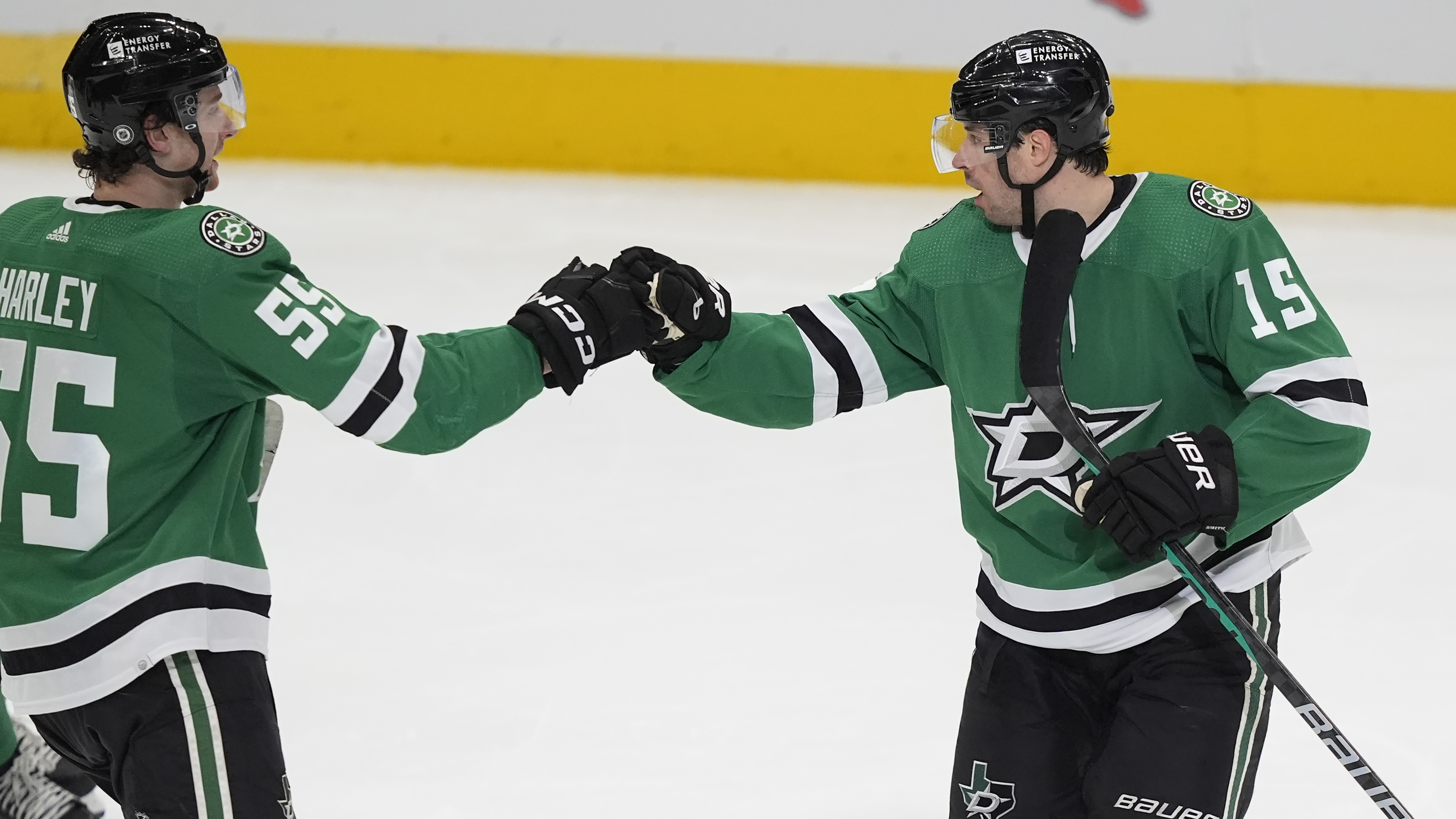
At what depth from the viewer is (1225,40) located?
6.73 m

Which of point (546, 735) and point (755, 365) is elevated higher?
point (755, 365)

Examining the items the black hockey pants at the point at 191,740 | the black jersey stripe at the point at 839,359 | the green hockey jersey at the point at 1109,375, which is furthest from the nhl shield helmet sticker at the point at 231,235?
the black jersey stripe at the point at 839,359

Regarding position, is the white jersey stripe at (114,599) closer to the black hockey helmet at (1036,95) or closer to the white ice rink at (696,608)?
the white ice rink at (696,608)

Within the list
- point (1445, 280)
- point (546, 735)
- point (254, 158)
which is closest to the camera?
point (546, 735)

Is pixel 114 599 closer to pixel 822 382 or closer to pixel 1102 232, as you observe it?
pixel 822 382

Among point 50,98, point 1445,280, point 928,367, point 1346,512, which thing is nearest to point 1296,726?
point 1346,512

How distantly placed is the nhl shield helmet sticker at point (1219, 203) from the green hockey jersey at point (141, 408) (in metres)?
1.00

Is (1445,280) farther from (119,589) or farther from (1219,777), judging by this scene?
(119,589)

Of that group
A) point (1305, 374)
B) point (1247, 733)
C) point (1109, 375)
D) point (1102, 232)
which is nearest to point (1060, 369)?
point (1109, 375)

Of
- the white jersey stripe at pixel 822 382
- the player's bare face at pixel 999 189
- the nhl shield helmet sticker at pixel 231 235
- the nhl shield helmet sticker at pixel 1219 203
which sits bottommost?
the white jersey stripe at pixel 822 382

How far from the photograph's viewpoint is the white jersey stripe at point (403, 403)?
6.67 ft

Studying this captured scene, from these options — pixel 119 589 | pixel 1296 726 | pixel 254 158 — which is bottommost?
pixel 1296 726

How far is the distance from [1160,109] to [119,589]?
222 inches

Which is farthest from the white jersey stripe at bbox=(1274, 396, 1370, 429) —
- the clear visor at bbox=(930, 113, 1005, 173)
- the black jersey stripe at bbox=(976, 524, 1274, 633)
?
the clear visor at bbox=(930, 113, 1005, 173)
